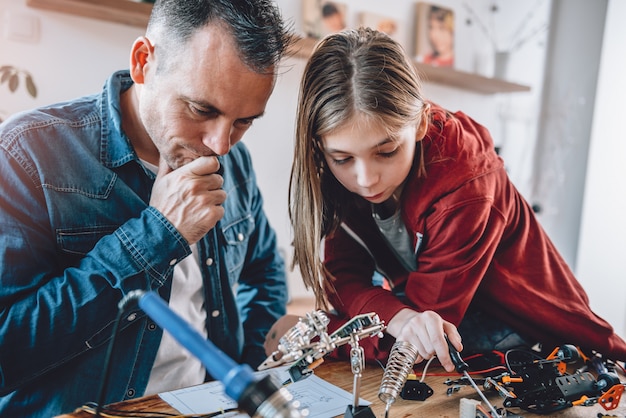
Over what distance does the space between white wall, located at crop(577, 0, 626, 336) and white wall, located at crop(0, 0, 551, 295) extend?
393mm

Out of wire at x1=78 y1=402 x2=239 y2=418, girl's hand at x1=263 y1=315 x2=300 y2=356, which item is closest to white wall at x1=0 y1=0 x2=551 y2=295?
girl's hand at x1=263 y1=315 x2=300 y2=356

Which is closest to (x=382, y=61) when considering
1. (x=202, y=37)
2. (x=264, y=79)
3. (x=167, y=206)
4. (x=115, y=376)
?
(x=264, y=79)

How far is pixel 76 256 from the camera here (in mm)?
927

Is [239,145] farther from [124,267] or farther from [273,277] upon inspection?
[124,267]

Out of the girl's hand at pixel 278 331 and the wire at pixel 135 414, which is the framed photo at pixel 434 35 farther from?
the wire at pixel 135 414

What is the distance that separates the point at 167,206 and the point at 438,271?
0.50 metres

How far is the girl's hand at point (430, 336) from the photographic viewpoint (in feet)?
2.46

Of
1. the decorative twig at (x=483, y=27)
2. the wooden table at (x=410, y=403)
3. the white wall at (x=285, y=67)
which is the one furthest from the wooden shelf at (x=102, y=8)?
the decorative twig at (x=483, y=27)

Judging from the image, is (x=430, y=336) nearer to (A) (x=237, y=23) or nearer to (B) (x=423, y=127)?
(B) (x=423, y=127)

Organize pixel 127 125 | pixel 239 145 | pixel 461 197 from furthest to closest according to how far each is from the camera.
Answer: pixel 239 145 → pixel 127 125 → pixel 461 197

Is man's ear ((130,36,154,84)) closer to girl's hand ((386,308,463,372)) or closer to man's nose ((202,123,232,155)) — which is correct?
man's nose ((202,123,232,155))

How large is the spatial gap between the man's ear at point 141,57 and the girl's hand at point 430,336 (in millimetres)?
647

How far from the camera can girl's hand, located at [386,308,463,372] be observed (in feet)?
2.46

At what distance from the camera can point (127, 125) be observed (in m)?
1.06
